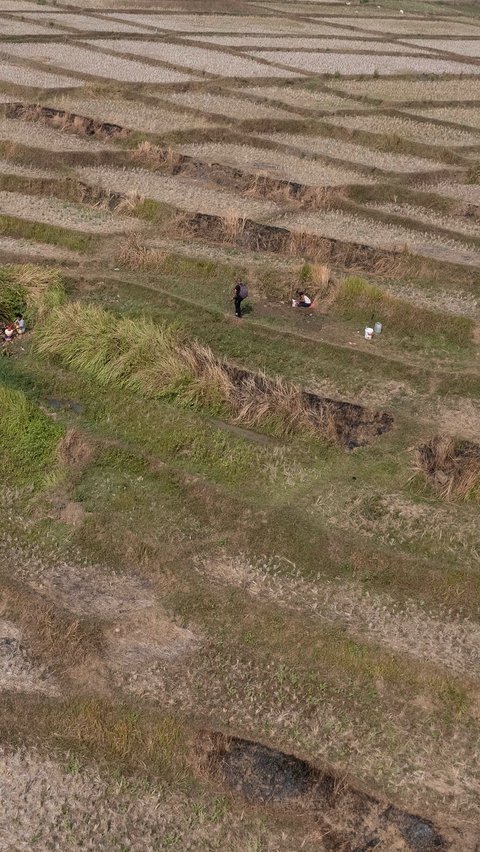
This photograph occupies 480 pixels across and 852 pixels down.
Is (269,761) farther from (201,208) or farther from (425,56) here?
(425,56)

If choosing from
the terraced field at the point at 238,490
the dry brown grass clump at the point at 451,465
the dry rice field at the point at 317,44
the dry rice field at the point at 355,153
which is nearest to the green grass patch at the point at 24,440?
the terraced field at the point at 238,490

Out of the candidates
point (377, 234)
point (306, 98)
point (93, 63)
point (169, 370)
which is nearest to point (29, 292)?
point (169, 370)

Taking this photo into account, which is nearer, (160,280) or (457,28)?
(160,280)

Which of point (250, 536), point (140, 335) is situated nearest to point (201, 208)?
point (140, 335)

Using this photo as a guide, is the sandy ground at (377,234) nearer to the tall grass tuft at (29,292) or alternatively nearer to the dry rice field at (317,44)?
the tall grass tuft at (29,292)

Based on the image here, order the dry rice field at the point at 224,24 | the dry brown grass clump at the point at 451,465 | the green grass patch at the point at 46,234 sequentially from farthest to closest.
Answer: the dry rice field at the point at 224,24 → the green grass patch at the point at 46,234 → the dry brown grass clump at the point at 451,465

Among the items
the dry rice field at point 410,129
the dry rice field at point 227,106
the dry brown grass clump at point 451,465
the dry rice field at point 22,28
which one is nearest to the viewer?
the dry brown grass clump at point 451,465
